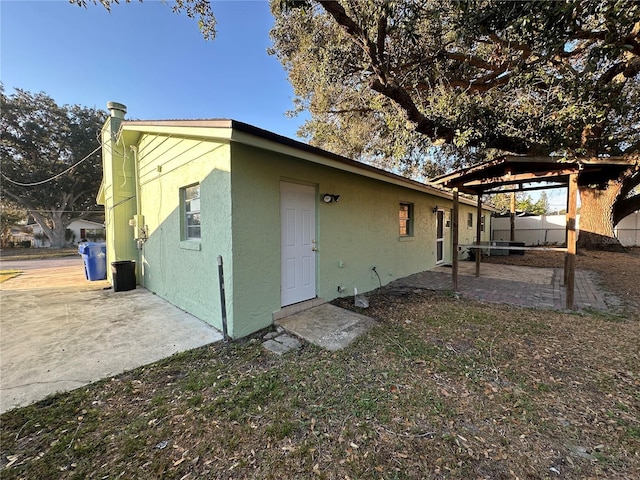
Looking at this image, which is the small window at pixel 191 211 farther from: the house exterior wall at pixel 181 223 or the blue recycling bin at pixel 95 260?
the blue recycling bin at pixel 95 260

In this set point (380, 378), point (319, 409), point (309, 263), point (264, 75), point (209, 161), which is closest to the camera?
point (319, 409)

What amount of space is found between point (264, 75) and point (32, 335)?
8.77 meters

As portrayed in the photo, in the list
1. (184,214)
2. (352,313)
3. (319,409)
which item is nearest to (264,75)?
(184,214)

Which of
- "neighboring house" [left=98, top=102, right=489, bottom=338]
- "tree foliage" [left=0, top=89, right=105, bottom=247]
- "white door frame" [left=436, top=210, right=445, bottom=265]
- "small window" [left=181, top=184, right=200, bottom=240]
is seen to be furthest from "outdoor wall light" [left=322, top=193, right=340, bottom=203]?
"tree foliage" [left=0, top=89, right=105, bottom=247]

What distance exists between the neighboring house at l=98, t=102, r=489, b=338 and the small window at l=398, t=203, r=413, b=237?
0.30 feet

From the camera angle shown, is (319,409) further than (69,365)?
No

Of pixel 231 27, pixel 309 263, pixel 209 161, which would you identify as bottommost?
pixel 309 263

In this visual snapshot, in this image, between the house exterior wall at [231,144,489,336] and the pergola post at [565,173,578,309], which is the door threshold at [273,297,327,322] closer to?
the house exterior wall at [231,144,489,336]

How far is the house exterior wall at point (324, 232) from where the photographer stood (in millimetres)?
3861

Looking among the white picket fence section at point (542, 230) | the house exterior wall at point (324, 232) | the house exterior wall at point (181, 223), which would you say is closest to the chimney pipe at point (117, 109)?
the house exterior wall at point (181, 223)

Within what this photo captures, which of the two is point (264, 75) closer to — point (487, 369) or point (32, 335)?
point (32, 335)

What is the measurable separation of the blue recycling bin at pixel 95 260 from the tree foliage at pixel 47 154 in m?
17.2

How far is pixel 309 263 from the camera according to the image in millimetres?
5016

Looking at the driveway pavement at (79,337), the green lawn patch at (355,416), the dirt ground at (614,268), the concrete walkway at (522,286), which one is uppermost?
the dirt ground at (614,268)
